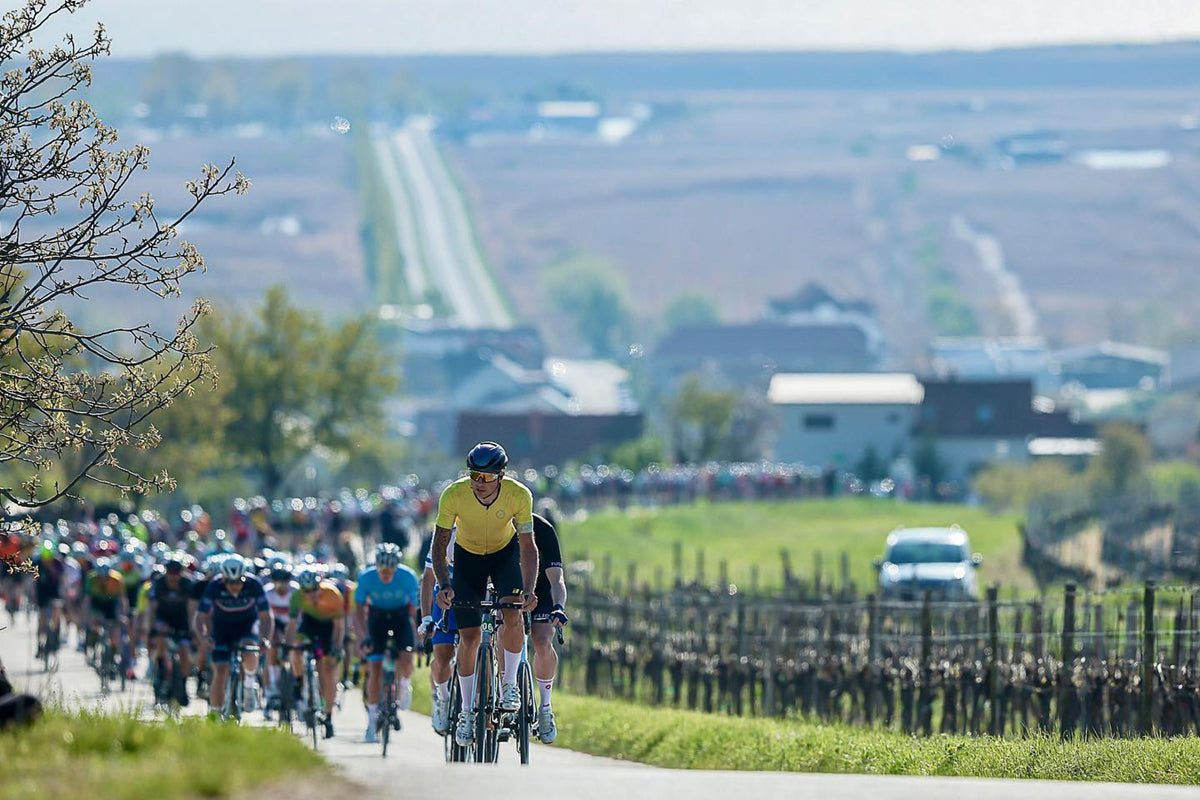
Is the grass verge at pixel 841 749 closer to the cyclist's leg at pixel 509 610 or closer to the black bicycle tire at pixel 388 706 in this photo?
the black bicycle tire at pixel 388 706

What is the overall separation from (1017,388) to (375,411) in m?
38.2

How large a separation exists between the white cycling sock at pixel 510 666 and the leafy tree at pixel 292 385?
56.9 m

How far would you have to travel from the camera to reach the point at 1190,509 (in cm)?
5766

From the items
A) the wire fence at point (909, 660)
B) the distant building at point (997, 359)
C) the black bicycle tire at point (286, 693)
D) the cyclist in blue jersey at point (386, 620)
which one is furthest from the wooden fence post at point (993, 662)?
the distant building at point (997, 359)

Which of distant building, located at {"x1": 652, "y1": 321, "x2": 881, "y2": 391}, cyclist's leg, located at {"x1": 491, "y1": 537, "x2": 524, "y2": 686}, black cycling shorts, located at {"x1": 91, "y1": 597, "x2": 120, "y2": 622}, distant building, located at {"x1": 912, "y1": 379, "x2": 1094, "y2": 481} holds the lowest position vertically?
black cycling shorts, located at {"x1": 91, "y1": 597, "x2": 120, "y2": 622}

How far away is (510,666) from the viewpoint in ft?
49.9

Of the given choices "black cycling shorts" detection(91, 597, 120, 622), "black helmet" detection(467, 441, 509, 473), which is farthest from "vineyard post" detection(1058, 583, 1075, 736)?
"black cycling shorts" detection(91, 597, 120, 622)

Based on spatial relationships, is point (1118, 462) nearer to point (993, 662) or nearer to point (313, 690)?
point (993, 662)

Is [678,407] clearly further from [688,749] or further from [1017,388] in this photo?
[688,749]

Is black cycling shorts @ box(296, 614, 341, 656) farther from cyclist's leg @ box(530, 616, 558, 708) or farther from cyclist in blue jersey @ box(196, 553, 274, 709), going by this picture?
cyclist's leg @ box(530, 616, 558, 708)

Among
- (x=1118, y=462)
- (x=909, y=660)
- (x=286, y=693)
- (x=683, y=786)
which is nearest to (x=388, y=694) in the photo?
(x=286, y=693)

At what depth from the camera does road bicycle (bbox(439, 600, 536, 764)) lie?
49.7ft

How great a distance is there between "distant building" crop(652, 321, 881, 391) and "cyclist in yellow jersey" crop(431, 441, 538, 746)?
6289 inches

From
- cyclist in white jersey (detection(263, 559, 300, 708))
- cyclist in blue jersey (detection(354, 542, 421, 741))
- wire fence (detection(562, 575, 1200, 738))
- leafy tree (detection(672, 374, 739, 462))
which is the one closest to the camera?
cyclist in blue jersey (detection(354, 542, 421, 741))
